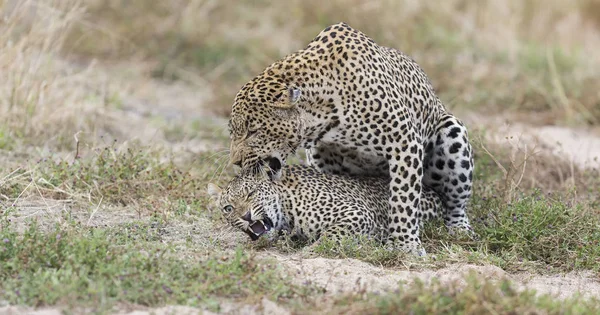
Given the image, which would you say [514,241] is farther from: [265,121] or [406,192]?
[265,121]

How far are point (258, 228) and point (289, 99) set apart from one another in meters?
0.86

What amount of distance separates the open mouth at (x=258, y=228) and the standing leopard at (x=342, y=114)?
33 centimetres

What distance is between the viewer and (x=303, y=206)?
20.6 ft

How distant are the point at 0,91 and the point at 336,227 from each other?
3634 millimetres

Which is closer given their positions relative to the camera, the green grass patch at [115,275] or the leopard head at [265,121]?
the green grass patch at [115,275]

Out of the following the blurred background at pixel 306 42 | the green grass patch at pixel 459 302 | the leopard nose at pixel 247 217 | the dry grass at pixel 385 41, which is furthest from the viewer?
the dry grass at pixel 385 41

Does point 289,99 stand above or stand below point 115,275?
above

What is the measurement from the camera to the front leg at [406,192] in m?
6.30

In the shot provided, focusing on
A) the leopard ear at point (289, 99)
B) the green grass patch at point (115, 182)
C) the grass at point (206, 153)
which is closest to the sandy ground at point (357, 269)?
the grass at point (206, 153)

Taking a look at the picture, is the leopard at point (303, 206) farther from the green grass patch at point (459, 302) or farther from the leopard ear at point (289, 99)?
the green grass patch at point (459, 302)

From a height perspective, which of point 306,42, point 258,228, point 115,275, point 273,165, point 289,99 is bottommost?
point 115,275

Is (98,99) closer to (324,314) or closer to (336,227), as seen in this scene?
(336,227)

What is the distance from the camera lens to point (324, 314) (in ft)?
15.2

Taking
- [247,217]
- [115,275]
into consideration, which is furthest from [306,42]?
[115,275]
